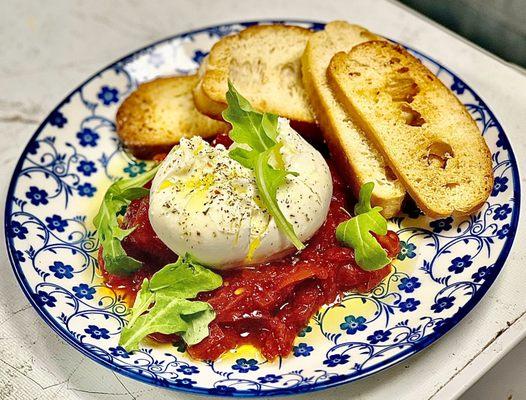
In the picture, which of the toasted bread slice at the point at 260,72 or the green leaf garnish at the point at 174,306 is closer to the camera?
the green leaf garnish at the point at 174,306

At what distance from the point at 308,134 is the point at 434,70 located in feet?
2.13

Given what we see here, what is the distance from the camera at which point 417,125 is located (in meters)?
3.04

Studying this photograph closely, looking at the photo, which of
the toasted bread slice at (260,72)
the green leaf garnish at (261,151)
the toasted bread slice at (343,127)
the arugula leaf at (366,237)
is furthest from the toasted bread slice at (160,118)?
the arugula leaf at (366,237)

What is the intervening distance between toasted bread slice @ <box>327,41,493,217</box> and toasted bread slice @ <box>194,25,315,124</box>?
0.23 meters

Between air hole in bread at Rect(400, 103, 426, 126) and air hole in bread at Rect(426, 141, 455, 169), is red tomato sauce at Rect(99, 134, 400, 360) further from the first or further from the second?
air hole in bread at Rect(400, 103, 426, 126)

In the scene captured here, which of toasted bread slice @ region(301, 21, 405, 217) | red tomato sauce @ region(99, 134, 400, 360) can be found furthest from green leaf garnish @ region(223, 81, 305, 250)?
toasted bread slice @ region(301, 21, 405, 217)

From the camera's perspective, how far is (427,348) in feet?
8.39

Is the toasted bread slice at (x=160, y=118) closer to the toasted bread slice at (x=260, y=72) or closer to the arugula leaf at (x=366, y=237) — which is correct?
the toasted bread slice at (x=260, y=72)

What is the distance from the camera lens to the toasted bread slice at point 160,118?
11.2ft

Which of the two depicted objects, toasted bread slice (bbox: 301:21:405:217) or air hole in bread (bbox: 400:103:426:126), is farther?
air hole in bread (bbox: 400:103:426:126)

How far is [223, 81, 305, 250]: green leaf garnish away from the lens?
2.51 meters

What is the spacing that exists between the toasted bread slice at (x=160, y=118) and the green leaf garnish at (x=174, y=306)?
958 millimetres

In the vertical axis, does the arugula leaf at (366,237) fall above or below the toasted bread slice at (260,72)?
below

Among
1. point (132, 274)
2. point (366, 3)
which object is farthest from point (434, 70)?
point (132, 274)
